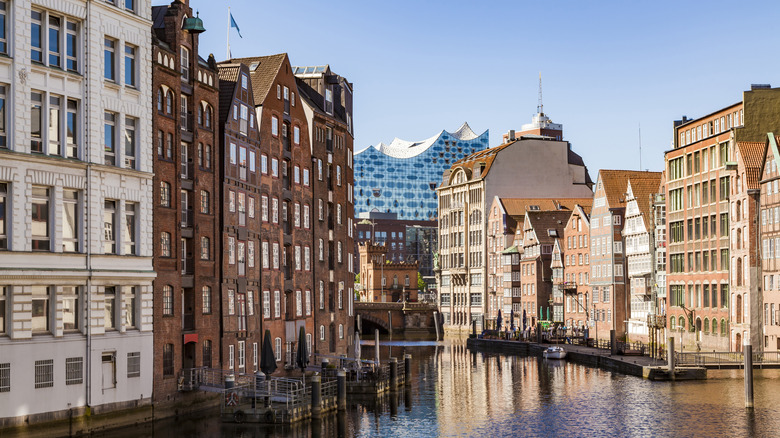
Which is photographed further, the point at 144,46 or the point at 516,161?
the point at 516,161

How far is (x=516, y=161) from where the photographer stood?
186 m

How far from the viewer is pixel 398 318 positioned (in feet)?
617

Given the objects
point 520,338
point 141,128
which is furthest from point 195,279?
point 520,338

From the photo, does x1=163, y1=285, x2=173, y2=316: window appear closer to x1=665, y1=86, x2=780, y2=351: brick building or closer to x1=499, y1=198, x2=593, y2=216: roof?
x1=665, y1=86, x2=780, y2=351: brick building

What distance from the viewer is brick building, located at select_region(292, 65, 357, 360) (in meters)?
89.1

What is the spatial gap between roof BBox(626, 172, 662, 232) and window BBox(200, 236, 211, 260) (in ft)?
229

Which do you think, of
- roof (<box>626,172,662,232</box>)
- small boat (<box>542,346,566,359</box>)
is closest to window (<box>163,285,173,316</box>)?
small boat (<box>542,346,566,359</box>)

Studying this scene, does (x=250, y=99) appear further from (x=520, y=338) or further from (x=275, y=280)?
(x=520, y=338)

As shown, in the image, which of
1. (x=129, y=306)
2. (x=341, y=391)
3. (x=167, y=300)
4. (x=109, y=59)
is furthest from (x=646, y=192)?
(x=109, y=59)

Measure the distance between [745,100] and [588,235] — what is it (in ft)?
154

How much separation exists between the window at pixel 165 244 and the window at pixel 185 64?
358 inches

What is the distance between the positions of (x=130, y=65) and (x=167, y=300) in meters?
12.7

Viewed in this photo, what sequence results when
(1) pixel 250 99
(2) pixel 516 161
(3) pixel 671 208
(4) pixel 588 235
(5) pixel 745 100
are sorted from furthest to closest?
(2) pixel 516 161 < (4) pixel 588 235 < (3) pixel 671 208 < (5) pixel 745 100 < (1) pixel 250 99

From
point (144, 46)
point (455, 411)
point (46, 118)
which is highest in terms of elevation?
point (144, 46)
